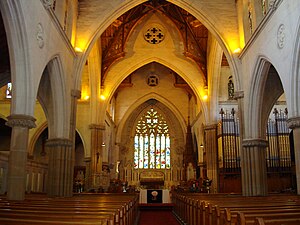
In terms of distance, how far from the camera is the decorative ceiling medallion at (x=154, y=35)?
25.2m

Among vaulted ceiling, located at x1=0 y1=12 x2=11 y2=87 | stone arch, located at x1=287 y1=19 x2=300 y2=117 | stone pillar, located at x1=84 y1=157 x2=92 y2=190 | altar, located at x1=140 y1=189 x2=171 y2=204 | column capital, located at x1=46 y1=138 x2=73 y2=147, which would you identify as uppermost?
vaulted ceiling, located at x1=0 y1=12 x2=11 y2=87

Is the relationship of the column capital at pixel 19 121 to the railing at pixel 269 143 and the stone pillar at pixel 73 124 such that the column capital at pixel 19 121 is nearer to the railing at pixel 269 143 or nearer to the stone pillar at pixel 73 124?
the stone pillar at pixel 73 124

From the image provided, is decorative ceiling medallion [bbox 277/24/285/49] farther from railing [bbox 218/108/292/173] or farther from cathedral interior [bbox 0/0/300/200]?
railing [bbox 218/108/292/173]

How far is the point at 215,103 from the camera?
22875 mm

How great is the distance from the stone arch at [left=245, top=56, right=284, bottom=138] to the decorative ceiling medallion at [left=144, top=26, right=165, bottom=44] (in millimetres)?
11119

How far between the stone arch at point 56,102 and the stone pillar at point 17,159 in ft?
14.0

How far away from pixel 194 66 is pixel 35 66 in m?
15.4

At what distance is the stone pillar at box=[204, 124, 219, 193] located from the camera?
69.3 feet

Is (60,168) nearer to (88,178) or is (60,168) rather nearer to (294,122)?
(88,178)

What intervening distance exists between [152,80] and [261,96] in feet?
56.6

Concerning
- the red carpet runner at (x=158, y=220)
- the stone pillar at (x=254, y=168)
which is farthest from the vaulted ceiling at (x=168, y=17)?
the red carpet runner at (x=158, y=220)

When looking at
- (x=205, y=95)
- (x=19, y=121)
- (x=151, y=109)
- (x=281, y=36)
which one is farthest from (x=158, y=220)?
(x=151, y=109)

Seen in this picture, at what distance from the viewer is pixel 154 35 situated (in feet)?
82.9

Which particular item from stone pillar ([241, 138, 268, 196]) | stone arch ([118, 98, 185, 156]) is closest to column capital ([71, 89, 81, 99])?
stone pillar ([241, 138, 268, 196])
